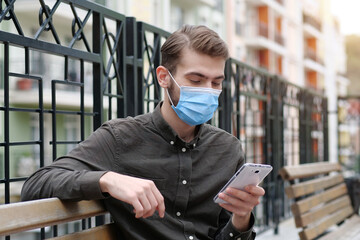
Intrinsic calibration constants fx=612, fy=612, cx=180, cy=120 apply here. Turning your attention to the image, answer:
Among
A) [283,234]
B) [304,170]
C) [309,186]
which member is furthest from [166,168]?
[283,234]

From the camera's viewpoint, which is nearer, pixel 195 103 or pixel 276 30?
pixel 195 103

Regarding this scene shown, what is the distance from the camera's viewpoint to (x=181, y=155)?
8.77 ft

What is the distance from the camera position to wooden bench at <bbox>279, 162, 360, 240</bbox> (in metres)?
4.44

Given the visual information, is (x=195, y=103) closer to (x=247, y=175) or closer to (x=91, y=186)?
(x=247, y=175)

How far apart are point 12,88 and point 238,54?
1669cm

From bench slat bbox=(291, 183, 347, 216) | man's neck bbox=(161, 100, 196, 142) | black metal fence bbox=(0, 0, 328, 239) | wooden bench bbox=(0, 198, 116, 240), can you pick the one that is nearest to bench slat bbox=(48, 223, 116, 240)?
wooden bench bbox=(0, 198, 116, 240)

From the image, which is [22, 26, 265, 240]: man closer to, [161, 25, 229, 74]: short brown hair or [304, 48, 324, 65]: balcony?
[161, 25, 229, 74]: short brown hair

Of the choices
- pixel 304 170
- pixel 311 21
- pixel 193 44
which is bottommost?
pixel 304 170

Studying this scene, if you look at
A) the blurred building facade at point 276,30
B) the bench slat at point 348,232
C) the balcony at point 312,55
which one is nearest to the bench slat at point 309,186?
the bench slat at point 348,232

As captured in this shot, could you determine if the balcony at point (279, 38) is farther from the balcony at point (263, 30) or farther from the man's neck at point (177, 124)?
the man's neck at point (177, 124)

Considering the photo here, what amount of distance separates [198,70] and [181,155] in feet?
1.24

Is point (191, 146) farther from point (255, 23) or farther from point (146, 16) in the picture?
point (255, 23)

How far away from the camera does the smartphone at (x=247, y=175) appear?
2285mm

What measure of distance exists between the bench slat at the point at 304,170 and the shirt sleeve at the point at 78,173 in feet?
7.61
